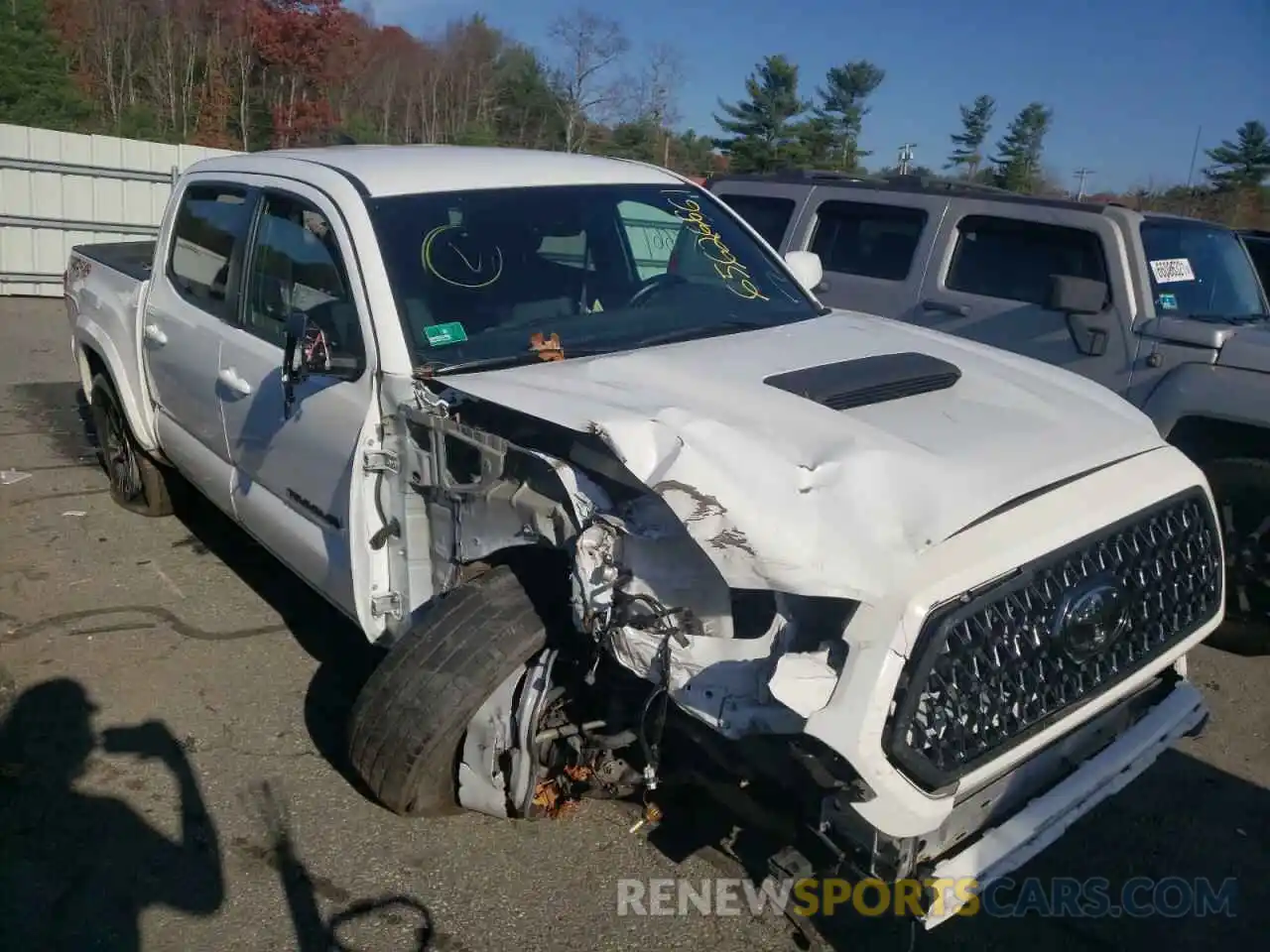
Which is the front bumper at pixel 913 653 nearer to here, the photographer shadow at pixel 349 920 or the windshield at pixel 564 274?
the photographer shadow at pixel 349 920

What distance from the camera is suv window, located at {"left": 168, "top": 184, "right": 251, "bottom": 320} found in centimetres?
454

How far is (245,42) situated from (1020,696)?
35.1m

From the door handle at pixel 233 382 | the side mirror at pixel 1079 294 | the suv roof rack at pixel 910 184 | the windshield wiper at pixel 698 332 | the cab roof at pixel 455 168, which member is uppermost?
the suv roof rack at pixel 910 184

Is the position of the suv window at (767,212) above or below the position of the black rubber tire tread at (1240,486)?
above

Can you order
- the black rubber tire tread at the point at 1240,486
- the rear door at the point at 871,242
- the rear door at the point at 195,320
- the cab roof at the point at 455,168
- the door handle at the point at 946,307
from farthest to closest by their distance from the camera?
the rear door at the point at 871,242
the door handle at the point at 946,307
the black rubber tire tread at the point at 1240,486
the rear door at the point at 195,320
the cab roof at the point at 455,168

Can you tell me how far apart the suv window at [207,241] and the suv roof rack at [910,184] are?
12.7 ft

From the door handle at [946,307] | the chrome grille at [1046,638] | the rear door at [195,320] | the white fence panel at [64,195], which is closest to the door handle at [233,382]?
the rear door at [195,320]

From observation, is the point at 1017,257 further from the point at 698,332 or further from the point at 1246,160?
the point at 1246,160

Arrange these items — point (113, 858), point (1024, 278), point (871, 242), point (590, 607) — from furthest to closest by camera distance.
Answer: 1. point (871, 242)
2. point (1024, 278)
3. point (113, 858)
4. point (590, 607)

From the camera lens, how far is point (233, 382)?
4211 millimetres

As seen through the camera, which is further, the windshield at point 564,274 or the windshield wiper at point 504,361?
the windshield at point 564,274

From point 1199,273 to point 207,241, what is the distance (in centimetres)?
506

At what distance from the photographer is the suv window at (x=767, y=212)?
7254 millimetres

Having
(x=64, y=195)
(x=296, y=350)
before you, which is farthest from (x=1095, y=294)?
(x=64, y=195)
